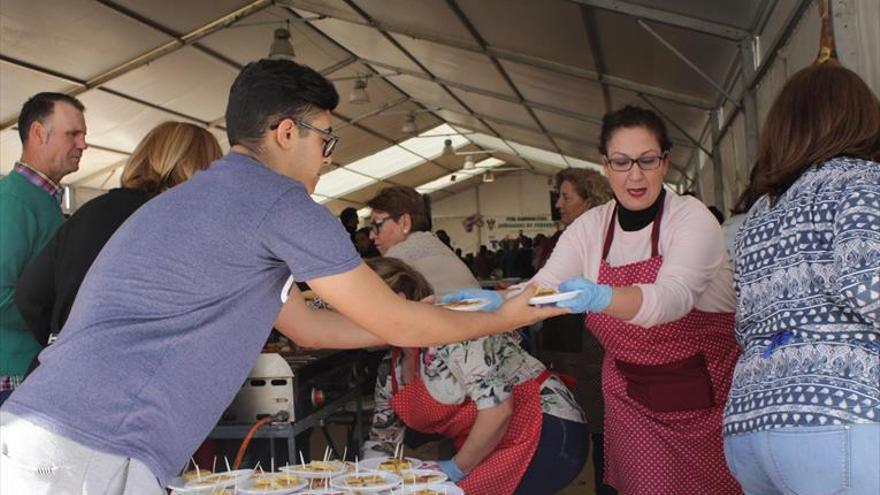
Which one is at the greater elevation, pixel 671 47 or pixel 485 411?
pixel 671 47

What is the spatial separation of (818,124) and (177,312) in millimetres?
1299

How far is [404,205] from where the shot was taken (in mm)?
3744

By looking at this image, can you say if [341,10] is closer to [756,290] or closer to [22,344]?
[22,344]

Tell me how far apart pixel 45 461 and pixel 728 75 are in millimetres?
6814

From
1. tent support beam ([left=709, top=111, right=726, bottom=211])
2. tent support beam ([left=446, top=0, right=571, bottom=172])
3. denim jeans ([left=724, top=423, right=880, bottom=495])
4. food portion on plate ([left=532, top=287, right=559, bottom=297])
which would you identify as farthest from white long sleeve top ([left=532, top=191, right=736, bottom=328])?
tent support beam ([left=709, top=111, right=726, bottom=211])

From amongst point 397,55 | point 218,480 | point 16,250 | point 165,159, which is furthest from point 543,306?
point 397,55

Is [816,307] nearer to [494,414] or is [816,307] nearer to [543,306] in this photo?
[543,306]

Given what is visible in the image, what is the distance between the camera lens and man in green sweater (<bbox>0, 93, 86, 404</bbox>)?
2.90 metres

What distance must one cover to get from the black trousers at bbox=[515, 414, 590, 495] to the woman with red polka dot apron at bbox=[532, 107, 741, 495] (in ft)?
1.10

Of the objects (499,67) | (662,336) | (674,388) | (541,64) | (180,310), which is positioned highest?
(499,67)

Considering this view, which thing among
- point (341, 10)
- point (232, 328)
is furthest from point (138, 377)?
point (341, 10)

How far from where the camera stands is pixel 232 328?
1.47 metres

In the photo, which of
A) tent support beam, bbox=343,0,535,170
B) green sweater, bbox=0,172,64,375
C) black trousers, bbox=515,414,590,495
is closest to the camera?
black trousers, bbox=515,414,590,495

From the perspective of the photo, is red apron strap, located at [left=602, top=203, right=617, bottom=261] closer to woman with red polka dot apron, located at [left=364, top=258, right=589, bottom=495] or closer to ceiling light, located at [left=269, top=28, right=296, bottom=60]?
woman with red polka dot apron, located at [left=364, top=258, right=589, bottom=495]
